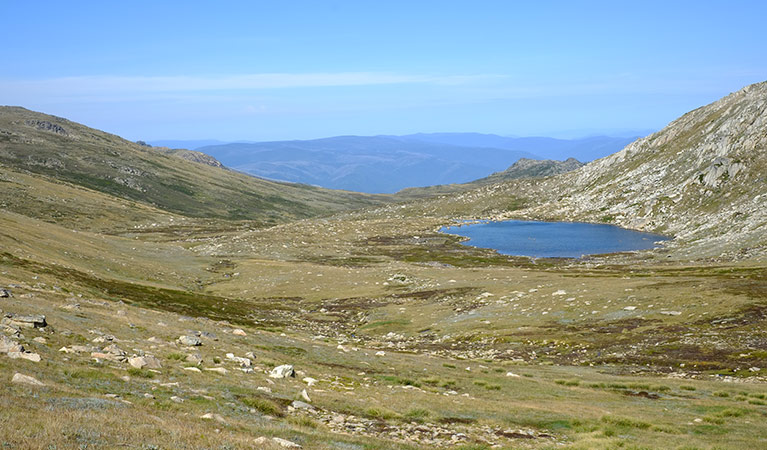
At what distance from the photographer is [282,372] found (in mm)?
27156

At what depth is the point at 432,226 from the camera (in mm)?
188625

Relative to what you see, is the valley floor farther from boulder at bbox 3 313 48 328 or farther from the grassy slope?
boulder at bbox 3 313 48 328

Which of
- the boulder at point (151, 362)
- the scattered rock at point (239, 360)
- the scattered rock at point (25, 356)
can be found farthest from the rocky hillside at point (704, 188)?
the scattered rock at point (25, 356)

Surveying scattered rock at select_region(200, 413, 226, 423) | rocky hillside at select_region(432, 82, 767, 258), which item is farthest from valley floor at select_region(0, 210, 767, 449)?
rocky hillside at select_region(432, 82, 767, 258)

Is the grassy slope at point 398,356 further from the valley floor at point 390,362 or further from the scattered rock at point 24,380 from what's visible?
the scattered rock at point 24,380

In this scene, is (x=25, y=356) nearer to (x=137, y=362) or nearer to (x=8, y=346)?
(x=8, y=346)

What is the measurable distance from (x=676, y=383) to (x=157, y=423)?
30.1 meters

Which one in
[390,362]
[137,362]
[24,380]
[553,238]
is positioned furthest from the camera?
[553,238]

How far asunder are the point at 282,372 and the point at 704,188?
512 ft

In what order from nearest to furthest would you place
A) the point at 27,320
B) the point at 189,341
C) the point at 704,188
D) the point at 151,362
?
the point at 151,362 → the point at 27,320 → the point at 189,341 → the point at 704,188

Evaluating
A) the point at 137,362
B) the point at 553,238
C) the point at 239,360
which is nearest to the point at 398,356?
the point at 239,360

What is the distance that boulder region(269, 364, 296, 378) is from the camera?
26.9m

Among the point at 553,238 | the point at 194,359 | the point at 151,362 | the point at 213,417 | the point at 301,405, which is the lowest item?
the point at 301,405

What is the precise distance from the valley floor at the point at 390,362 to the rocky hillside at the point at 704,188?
41857 millimetres
